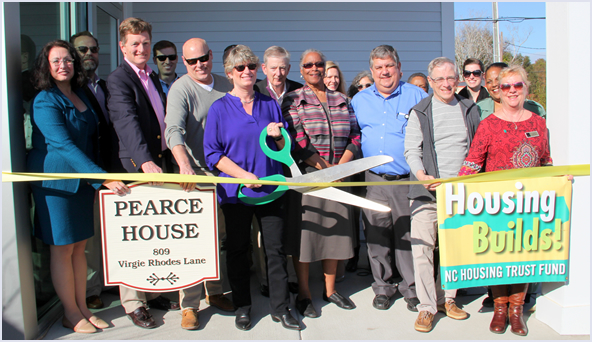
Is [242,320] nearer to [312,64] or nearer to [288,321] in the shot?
[288,321]

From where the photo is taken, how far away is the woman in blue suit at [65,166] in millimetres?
2521

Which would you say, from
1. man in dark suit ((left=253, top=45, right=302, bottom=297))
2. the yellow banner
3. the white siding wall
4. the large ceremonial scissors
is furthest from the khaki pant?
the white siding wall

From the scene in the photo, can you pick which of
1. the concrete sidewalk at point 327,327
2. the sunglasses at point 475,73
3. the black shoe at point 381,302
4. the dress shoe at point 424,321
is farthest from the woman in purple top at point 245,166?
the sunglasses at point 475,73

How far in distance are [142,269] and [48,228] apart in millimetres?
619

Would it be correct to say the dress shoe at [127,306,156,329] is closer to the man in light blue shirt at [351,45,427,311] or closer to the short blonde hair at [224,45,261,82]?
the man in light blue shirt at [351,45,427,311]

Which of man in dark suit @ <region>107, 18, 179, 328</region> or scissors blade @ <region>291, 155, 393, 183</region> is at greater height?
man in dark suit @ <region>107, 18, 179, 328</region>

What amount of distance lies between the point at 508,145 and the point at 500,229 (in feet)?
1.69

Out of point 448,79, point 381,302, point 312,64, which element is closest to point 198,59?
point 312,64

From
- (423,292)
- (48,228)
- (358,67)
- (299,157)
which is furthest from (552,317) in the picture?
(358,67)

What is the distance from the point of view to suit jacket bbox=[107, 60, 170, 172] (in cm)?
266

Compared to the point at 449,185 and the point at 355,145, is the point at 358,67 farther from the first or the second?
the point at 449,185

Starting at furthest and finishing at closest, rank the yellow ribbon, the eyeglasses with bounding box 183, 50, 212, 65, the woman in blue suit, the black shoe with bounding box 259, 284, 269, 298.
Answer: the black shoe with bounding box 259, 284, 269, 298 < the eyeglasses with bounding box 183, 50, 212, 65 < the woman in blue suit < the yellow ribbon

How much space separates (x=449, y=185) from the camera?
2.58 meters

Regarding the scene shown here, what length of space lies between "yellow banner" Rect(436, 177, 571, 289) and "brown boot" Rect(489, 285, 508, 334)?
0.19m
